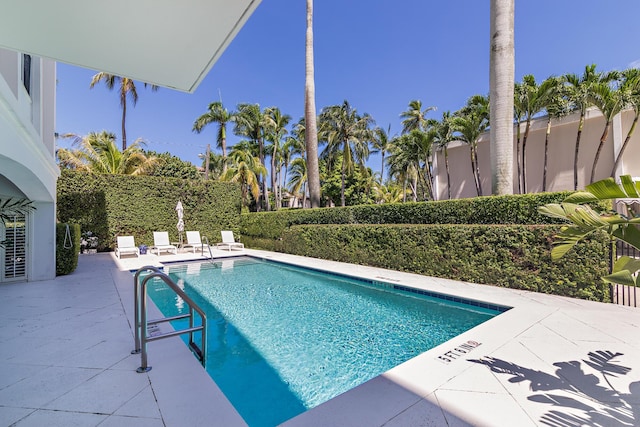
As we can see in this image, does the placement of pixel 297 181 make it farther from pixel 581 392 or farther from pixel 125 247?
pixel 581 392

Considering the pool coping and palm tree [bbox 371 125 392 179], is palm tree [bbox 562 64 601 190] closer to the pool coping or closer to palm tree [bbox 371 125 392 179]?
the pool coping

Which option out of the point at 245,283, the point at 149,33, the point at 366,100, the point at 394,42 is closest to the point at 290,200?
the point at 366,100

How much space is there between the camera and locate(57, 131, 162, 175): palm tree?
18609 millimetres

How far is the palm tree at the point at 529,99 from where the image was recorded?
14.4 metres

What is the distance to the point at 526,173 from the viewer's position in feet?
53.5

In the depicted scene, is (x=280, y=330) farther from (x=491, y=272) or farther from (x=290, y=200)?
(x=290, y=200)

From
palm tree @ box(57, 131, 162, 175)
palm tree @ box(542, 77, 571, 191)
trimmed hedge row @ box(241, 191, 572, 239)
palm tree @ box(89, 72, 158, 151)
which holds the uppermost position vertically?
palm tree @ box(89, 72, 158, 151)

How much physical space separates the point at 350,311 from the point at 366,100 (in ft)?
91.9

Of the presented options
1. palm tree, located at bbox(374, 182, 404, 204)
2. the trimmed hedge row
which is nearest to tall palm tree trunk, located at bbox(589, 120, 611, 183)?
the trimmed hedge row

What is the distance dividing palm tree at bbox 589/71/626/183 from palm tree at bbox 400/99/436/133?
60.2 ft

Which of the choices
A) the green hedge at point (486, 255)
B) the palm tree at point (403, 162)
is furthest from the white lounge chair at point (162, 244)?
the palm tree at point (403, 162)

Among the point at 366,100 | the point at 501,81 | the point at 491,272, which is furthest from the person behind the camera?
the point at 366,100

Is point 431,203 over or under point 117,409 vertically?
over

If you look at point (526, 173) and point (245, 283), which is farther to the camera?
point (526, 173)
